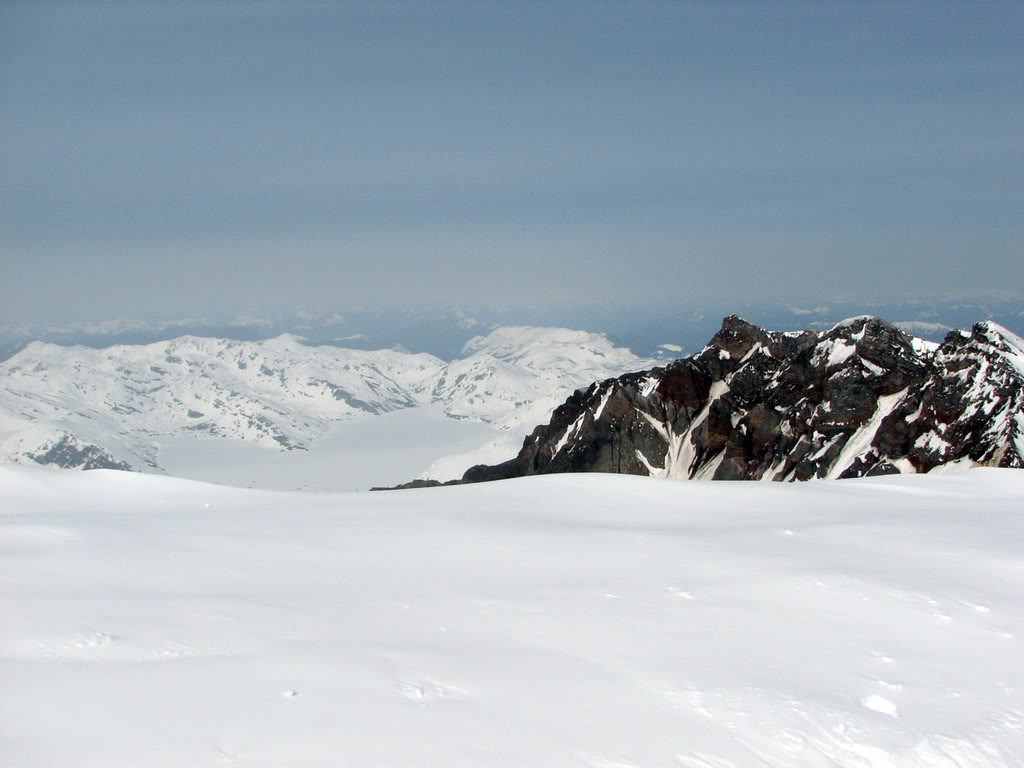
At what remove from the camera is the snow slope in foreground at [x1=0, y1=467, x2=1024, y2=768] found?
250 inches

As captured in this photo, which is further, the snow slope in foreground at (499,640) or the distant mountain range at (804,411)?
the distant mountain range at (804,411)

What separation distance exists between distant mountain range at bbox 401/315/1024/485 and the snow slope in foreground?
37.5m

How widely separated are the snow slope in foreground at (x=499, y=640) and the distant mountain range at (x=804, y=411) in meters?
37.5

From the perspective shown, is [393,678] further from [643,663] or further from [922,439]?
[922,439]

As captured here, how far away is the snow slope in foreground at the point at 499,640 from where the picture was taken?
6355 millimetres

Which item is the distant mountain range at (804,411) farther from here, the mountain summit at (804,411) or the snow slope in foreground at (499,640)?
the snow slope in foreground at (499,640)

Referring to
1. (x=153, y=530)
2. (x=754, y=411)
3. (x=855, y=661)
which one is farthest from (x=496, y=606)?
(x=754, y=411)

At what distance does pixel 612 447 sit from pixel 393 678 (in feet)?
248

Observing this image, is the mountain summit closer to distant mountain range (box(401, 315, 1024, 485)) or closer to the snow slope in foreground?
distant mountain range (box(401, 315, 1024, 485))

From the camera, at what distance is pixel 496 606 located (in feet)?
31.2

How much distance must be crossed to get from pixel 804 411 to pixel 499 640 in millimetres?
61802

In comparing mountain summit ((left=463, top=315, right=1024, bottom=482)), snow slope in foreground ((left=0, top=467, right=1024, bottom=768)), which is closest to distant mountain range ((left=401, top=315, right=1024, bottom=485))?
mountain summit ((left=463, top=315, right=1024, bottom=482))

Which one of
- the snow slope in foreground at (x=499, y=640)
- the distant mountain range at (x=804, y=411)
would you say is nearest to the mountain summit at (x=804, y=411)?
the distant mountain range at (x=804, y=411)

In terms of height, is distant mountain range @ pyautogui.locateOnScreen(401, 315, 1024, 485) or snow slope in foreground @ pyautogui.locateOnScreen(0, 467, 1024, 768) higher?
snow slope in foreground @ pyautogui.locateOnScreen(0, 467, 1024, 768)
